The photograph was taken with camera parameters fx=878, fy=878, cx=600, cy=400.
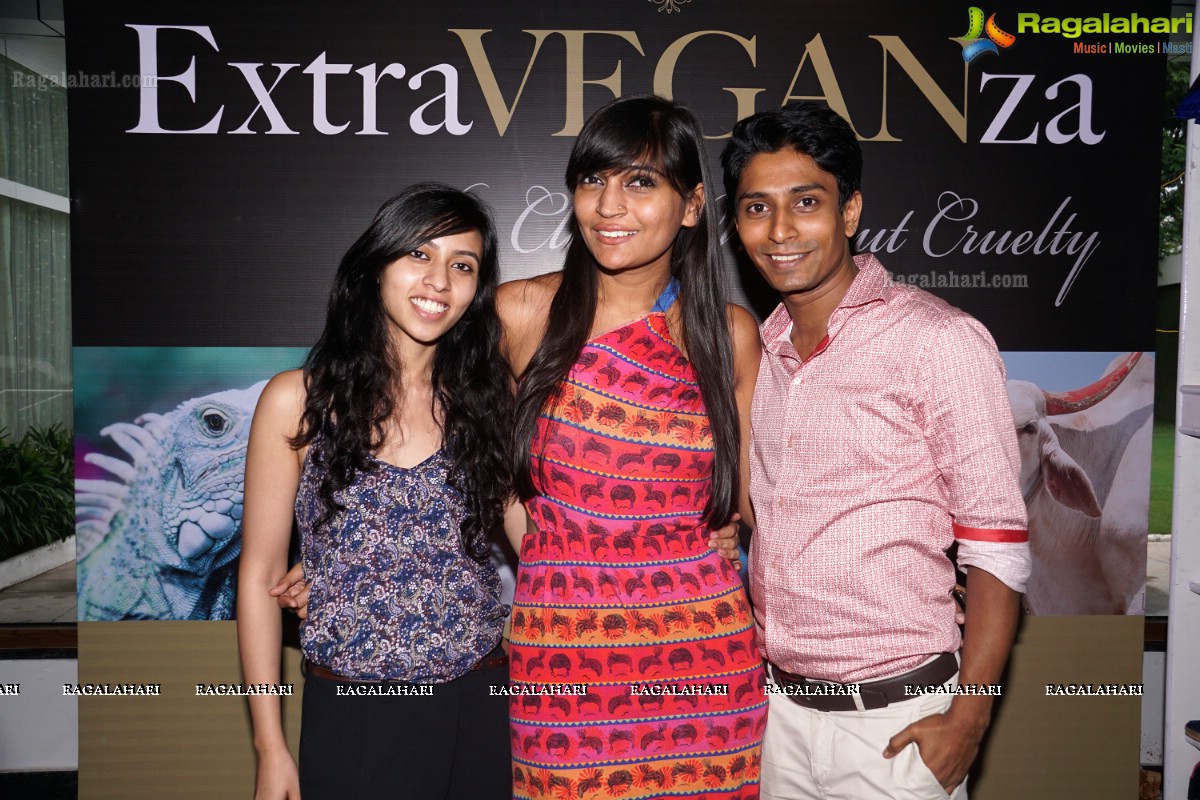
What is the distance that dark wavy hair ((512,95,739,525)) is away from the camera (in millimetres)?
1854

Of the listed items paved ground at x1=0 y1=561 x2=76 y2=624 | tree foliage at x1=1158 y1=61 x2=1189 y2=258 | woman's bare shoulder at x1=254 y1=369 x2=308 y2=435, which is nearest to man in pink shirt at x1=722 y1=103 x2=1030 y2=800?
woman's bare shoulder at x1=254 y1=369 x2=308 y2=435

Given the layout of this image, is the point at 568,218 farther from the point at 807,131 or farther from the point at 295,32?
the point at 807,131

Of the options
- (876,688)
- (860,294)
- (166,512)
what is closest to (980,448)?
(860,294)

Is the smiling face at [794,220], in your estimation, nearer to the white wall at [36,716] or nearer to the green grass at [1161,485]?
the white wall at [36,716]

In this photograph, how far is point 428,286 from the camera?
1724 millimetres

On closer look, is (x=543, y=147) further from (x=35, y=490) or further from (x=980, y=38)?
(x=35, y=490)

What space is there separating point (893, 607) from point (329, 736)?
1065 millimetres

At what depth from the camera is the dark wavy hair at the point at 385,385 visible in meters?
1.66

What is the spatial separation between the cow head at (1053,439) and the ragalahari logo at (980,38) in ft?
3.64

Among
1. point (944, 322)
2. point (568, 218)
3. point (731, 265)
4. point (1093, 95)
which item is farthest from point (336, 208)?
point (1093, 95)

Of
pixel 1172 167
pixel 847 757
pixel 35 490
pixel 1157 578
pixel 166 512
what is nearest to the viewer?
pixel 847 757

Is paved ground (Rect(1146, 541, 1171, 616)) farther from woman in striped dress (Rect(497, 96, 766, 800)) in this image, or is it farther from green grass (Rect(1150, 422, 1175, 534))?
woman in striped dress (Rect(497, 96, 766, 800))

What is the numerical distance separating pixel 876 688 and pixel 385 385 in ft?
3.66

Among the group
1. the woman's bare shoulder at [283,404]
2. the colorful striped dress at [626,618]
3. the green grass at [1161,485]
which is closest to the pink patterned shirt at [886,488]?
the colorful striped dress at [626,618]
